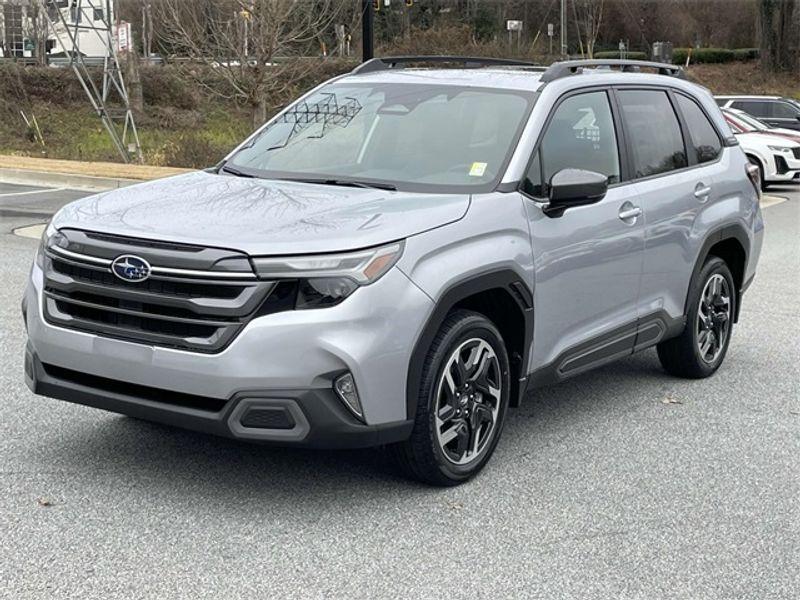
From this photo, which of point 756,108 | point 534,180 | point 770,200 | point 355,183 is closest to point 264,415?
point 355,183

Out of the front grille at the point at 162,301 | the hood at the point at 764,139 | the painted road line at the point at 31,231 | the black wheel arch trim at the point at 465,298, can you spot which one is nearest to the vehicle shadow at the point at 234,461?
the black wheel arch trim at the point at 465,298

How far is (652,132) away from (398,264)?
266 centimetres

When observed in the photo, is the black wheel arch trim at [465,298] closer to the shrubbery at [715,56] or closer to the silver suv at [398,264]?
the silver suv at [398,264]

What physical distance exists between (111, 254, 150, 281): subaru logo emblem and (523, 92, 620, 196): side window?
1873 mm

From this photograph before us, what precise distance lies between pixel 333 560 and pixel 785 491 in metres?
2.16

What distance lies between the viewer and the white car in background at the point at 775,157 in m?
21.9

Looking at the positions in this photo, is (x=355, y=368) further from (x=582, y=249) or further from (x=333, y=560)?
(x=582, y=249)

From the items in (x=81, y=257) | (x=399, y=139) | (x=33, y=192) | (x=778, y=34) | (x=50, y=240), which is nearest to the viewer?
(x=81, y=257)

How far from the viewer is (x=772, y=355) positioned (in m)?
7.81

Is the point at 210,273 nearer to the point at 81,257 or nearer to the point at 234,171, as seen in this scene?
the point at 81,257

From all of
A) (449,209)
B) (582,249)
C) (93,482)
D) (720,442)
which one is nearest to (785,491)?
(720,442)

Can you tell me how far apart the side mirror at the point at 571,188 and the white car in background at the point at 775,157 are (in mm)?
17598

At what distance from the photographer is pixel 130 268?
174 inches

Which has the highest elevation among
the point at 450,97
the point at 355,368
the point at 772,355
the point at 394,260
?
the point at 450,97
